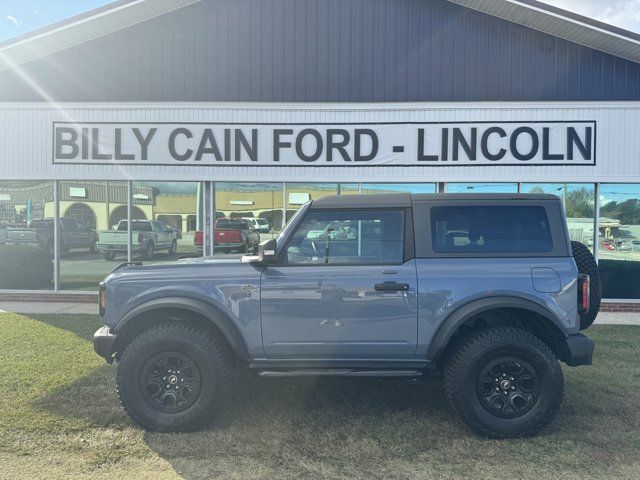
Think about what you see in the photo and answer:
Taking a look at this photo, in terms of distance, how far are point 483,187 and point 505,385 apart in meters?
6.18

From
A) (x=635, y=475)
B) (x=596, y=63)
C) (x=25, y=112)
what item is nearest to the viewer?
(x=635, y=475)

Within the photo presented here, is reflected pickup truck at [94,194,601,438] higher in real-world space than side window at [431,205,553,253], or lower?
lower

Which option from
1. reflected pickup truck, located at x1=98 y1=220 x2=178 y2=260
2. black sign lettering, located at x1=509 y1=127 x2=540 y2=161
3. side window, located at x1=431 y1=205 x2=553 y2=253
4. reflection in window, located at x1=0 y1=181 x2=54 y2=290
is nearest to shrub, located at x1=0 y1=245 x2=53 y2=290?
reflection in window, located at x1=0 y1=181 x2=54 y2=290

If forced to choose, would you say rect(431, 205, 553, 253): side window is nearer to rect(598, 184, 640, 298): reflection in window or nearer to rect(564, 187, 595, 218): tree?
rect(564, 187, 595, 218): tree

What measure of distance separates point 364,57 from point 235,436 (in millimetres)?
7634

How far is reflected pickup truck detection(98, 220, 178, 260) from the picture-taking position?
988 centimetres

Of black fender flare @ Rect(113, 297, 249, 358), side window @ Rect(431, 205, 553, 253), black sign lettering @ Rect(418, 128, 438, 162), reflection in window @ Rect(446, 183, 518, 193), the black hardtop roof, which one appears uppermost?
black sign lettering @ Rect(418, 128, 438, 162)

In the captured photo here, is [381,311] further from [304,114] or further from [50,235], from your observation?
[50,235]

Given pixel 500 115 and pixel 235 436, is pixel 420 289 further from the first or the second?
pixel 500 115

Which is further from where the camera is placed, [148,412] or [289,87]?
[289,87]

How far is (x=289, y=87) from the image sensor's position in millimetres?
9586

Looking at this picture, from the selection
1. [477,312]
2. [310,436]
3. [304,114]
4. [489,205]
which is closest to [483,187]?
[304,114]

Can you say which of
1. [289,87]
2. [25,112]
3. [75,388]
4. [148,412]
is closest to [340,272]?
[148,412]

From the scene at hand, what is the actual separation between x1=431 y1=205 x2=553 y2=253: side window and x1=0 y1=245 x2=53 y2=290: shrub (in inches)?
348
